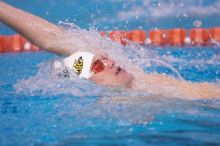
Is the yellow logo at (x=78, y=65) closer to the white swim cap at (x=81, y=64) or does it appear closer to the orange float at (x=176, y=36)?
the white swim cap at (x=81, y=64)

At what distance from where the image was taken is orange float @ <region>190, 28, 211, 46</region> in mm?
11255

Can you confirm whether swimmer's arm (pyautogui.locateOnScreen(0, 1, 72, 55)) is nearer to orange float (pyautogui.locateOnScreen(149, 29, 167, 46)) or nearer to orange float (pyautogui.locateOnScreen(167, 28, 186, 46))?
orange float (pyautogui.locateOnScreen(149, 29, 167, 46))

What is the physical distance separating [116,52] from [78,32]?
571 mm

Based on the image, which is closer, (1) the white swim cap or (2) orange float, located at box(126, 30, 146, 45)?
(1) the white swim cap

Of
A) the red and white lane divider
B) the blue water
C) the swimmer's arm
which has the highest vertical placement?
the red and white lane divider

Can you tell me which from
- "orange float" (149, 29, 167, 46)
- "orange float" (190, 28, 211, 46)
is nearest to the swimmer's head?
"orange float" (190, 28, 211, 46)

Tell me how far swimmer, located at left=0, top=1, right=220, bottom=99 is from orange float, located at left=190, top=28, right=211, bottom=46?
310 inches

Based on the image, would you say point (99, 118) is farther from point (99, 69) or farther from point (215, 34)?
point (215, 34)

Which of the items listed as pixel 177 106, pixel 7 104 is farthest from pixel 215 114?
pixel 7 104

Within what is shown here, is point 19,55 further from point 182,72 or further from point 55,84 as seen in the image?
point 55,84

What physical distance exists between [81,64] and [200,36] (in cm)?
869

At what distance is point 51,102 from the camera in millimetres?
3607

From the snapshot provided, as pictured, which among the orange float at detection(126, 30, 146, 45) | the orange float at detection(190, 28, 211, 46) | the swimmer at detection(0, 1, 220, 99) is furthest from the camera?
the orange float at detection(126, 30, 146, 45)

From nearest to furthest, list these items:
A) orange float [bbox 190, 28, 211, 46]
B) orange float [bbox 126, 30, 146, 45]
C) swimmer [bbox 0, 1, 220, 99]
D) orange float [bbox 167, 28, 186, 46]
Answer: swimmer [bbox 0, 1, 220, 99], orange float [bbox 190, 28, 211, 46], orange float [bbox 167, 28, 186, 46], orange float [bbox 126, 30, 146, 45]
